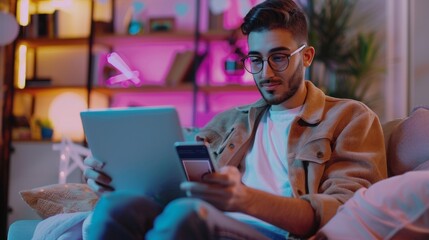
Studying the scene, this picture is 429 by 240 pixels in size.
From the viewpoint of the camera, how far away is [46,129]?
452 centimetres

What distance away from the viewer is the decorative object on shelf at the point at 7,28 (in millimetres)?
4258

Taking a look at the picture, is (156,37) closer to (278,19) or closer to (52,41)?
(52,41)

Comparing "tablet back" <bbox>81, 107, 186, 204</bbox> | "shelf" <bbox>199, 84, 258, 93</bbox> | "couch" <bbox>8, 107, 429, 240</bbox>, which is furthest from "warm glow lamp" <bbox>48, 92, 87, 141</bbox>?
"tablet back" <bbox>81, 107, 186, 204</bbox>

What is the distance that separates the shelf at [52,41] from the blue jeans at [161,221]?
3.50 metres

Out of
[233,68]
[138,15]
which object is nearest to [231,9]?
[233,68]

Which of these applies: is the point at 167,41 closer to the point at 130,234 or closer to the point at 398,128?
the point at 398,128

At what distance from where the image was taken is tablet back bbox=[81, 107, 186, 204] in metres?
1.23

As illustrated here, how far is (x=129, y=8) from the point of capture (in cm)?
471

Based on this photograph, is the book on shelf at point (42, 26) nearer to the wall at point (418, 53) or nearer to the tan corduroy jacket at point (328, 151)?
the wall at point (418, 53)

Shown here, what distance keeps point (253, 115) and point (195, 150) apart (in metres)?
0.73

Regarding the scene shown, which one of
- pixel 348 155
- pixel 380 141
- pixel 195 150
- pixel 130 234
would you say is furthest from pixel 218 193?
pixel 380 141

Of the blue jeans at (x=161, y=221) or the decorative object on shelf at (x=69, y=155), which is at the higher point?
the blue jeans at (x=161, y=221)

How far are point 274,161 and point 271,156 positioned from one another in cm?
3

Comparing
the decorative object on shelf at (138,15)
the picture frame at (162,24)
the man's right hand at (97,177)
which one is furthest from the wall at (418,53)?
the man's right hand at (97,177)
